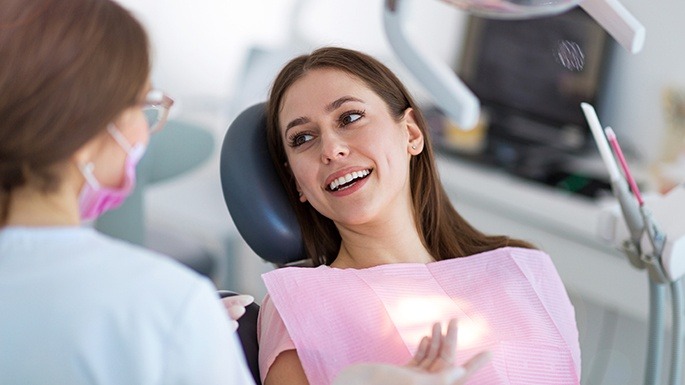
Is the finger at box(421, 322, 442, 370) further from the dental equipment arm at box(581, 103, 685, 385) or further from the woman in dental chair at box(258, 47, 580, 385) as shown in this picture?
the dental equipment arm at box(581, 103, 685, 385)

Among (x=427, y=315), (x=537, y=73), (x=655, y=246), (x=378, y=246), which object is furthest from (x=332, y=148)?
(x=537, y=73)

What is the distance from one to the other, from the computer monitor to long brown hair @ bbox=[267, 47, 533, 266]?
56.0 inches

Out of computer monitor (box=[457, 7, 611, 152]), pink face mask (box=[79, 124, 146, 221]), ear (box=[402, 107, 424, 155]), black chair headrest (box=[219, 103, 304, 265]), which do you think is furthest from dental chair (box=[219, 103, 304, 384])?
computer monitor (box=[457, 7, 611, 152])

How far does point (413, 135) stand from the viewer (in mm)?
1669

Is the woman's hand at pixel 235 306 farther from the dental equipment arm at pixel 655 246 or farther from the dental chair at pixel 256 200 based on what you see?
the dental equipment arm at pixel 655 246

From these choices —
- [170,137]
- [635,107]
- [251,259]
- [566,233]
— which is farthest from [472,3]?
[251,259]

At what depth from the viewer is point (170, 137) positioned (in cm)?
245

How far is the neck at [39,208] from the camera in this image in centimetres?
93

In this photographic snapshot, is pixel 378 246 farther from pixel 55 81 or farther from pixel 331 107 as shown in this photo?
pixel 55 81

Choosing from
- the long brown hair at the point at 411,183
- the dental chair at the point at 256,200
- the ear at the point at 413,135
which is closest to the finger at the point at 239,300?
the dental chair at the point at 256,200

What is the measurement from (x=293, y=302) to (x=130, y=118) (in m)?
0.56

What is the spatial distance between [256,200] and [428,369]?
20.2 inches

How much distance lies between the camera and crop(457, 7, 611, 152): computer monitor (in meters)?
2.97

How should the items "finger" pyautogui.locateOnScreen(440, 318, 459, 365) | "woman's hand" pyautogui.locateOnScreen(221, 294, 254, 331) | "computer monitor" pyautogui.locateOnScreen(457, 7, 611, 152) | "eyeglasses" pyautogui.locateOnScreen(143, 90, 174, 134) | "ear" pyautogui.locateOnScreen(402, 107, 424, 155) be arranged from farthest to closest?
"computer monitor" pyautogui.locateOnScreen(457, 7, 611, 152)
"ear" pyautogui.locateOnScreen(402, 107, 424, 155)
"woman's hand" pyautogui.locateOnScreen(221, 294, 254, 331)
"finger" pyautogui.locateOnScreen(440, 318, 459, 365)
"eyeglasses" pyautogui.locateOnScreen(143, 90, 174, 134)
